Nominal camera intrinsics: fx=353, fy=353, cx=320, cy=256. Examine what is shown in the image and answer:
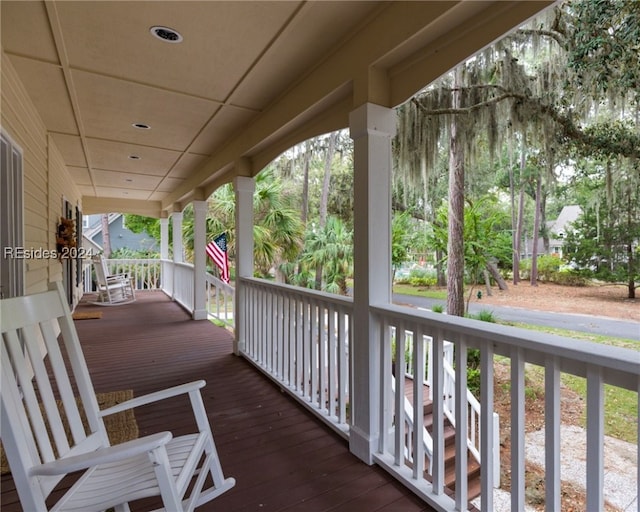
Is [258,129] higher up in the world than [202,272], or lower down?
higher up

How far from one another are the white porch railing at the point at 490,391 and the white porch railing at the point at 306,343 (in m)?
0.42

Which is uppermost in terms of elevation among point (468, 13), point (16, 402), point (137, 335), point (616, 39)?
point (616, 39)

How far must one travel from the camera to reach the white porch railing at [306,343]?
7.89ft

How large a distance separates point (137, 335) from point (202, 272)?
57.6 inches

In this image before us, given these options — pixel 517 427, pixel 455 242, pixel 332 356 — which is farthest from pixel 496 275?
pixel 517 427

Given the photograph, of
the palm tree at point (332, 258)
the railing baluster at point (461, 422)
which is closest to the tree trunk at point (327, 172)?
the palm tree at point (332, 258)

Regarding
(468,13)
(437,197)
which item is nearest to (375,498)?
(468,13)

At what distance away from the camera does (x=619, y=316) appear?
4637mm

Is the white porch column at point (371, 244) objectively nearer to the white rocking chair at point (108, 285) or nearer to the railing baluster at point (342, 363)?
the railing baluster at point (342, 363)

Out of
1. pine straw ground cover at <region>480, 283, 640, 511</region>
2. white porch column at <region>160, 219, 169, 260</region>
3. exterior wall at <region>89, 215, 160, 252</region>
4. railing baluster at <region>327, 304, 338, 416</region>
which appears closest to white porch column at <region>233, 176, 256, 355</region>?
railing baluster at <region>327, 304, 338, 416</region>

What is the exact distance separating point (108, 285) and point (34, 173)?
4.82 m

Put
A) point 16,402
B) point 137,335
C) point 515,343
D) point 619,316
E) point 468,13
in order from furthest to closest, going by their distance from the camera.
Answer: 1. point 137,335
2. point 619,316
3. point 468,13
4. point 515,343
5. point 16,402

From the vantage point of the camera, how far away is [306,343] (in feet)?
9.37

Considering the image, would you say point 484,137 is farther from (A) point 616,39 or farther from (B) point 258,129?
(B) point 258,129
